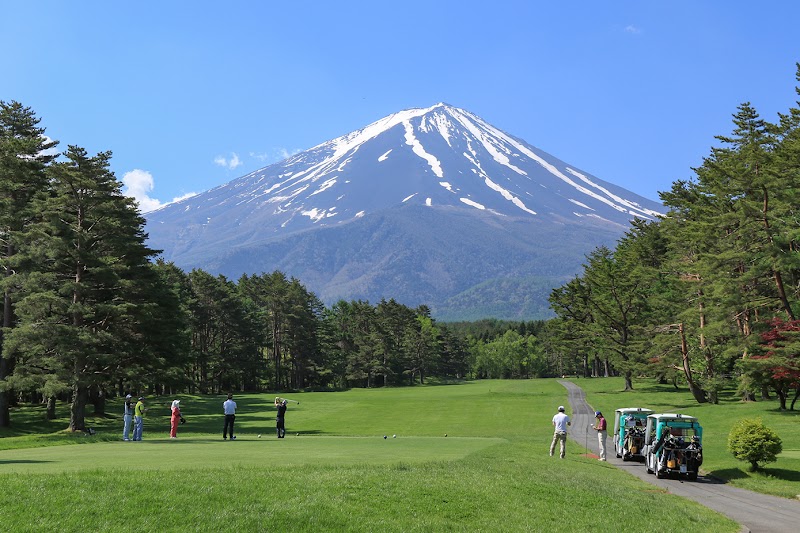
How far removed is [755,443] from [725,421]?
22619mm

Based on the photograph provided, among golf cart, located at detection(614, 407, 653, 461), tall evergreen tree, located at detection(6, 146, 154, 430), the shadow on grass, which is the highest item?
tall evergreen tree, located at detection(6, 146, 154, 430)

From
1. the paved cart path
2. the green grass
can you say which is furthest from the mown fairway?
the green grass

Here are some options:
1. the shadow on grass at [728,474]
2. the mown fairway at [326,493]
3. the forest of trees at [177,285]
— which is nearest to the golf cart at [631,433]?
the shadow on grass at [728,474]

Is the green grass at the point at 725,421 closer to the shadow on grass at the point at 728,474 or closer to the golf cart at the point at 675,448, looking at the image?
the shadow on grass at the point at 728,474

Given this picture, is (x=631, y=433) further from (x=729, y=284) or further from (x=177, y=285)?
(x=177, y=285)

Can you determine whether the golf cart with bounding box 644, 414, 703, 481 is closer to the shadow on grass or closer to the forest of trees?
the shadow on grass

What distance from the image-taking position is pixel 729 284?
46.7 metres

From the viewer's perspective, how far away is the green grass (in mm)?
24688

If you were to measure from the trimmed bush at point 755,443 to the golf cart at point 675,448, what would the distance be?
150 cm

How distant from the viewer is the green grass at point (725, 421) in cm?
2469

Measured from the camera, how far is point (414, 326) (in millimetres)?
148375

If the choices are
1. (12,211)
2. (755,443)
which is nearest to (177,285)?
(12,211)

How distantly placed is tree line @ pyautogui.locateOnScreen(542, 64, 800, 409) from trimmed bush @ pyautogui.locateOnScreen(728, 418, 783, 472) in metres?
16.8

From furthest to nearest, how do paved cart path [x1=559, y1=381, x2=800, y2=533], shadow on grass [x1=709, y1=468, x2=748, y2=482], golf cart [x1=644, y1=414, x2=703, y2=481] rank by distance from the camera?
Answer: shadow on grass [x1=709, y1=468, x2=748, y2=482] → golf cart [x1=644, y1=414, x2=703, y2=481] → paved cart path [x1=559, y1=381, x2=800, y2=533]
